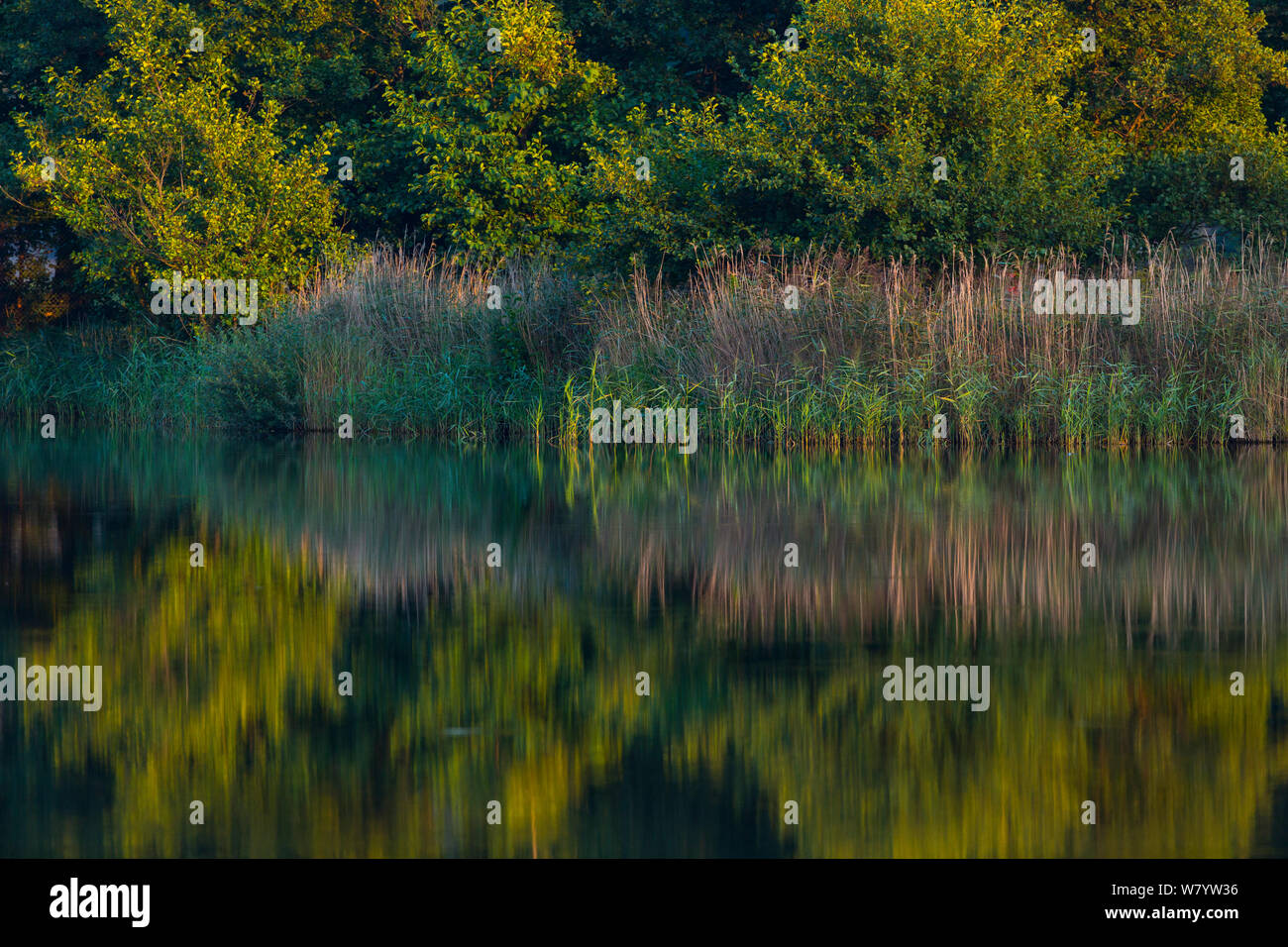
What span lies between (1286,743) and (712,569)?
4.51m

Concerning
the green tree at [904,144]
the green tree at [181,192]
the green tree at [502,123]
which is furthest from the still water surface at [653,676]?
the green tree at [502,123]

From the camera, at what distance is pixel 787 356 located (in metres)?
19.5

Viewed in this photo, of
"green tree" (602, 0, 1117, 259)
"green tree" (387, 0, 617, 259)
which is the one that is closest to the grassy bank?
"green tree" (602, 0, 1117, 259)

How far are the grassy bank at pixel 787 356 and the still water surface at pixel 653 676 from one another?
5497 mm

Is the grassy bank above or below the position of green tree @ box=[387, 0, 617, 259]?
below

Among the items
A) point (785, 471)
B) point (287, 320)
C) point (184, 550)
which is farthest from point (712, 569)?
point (287, 320)

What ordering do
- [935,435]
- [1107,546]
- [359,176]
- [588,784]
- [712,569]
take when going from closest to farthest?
1. [588,784]
2. [712,569]
3. [1107,546]
4. [935,435]
5. [359,176]

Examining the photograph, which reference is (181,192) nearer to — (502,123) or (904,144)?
(502,123)

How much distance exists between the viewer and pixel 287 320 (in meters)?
23.6

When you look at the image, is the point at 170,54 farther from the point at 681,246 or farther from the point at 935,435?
the point at 935,435

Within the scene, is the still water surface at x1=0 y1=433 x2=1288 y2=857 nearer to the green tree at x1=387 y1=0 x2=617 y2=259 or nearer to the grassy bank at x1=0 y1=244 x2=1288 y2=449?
the grassy bank at x1=0 y1=244 x2=1288 y2=449

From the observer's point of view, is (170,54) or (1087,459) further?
(170,54)

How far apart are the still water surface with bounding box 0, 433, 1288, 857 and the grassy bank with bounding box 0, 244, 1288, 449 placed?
5.50 m

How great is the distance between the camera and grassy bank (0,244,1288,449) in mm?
18703
